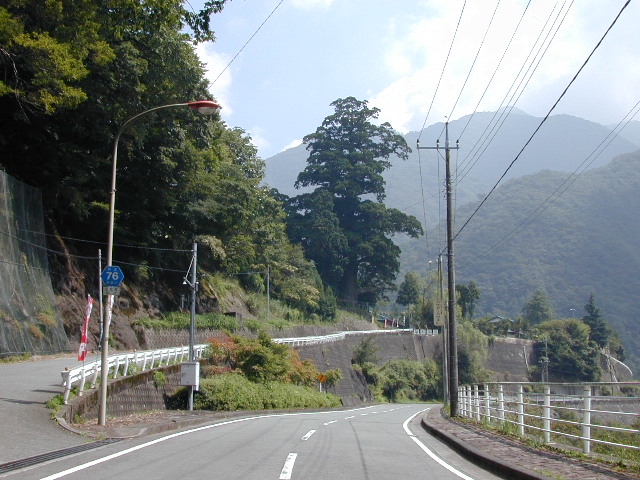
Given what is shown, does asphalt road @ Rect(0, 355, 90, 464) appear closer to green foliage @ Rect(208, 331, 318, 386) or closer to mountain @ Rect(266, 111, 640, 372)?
green foliage @ Rect(208, 331, 318, 386)

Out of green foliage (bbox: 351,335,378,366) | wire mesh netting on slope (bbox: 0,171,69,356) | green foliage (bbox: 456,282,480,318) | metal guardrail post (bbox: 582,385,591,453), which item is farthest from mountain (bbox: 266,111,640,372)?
metal guardrail post (bbox: 582,385,591,453)

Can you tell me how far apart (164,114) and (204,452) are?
74.4ft

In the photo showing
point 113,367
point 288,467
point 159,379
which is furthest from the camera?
point 159,379

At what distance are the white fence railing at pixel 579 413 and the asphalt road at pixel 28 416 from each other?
27.1 ft

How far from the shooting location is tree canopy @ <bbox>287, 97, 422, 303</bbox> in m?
80.2

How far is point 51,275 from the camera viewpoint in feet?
104

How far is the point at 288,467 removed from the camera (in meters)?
9.19

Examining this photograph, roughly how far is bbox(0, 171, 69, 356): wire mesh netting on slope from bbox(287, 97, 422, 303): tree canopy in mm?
50729

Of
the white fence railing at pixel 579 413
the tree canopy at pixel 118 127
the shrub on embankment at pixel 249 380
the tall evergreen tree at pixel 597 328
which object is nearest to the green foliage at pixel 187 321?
the tree canopy at pixel 118 127

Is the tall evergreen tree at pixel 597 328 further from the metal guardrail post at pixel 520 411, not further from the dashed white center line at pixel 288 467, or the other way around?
the dashed white center line at pixel 288 467

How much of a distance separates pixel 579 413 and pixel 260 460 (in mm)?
6341

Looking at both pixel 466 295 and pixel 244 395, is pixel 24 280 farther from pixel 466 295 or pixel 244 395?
pixel 466 295

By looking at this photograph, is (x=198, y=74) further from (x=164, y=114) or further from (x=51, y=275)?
(x=51, y=275)

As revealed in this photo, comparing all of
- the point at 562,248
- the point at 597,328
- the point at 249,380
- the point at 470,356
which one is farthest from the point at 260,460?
the point at 562,248
